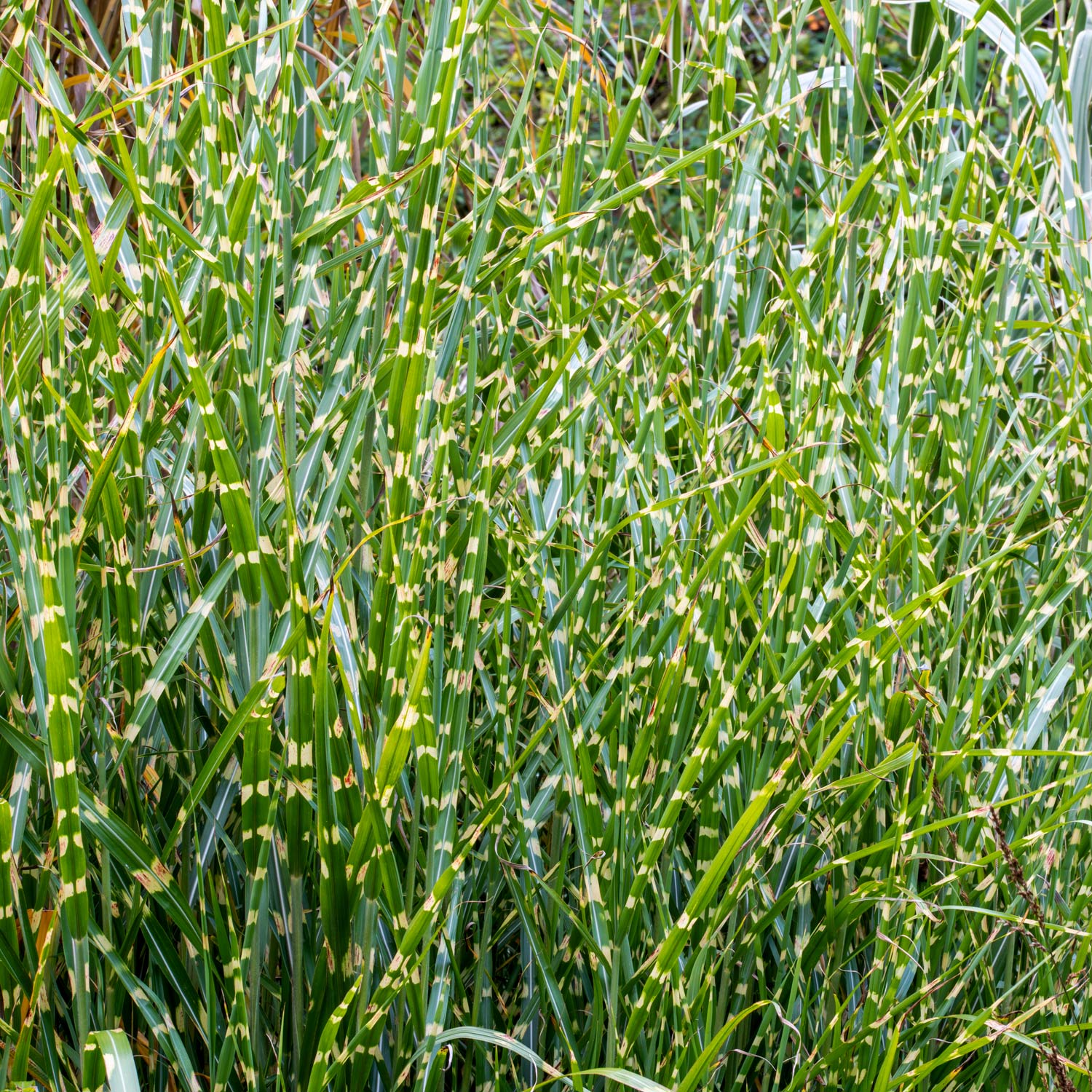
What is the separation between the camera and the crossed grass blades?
1.65 feet

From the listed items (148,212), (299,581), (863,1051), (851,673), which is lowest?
(863,1051)

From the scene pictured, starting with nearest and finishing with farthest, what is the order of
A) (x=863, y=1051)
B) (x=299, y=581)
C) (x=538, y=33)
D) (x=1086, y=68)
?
(x=299, y=581) → (x=863, y=1051) → (x=538, y=33) → (x=1086, y=68)

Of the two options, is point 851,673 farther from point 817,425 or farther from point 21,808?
point 21,808

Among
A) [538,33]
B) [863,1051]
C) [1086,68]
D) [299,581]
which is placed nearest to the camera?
[299,581]

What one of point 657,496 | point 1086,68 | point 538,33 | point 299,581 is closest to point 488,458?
point 299,581

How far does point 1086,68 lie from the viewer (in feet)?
2.72

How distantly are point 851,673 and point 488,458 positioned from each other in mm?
302

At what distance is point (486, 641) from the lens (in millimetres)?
657

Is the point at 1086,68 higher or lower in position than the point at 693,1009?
higher

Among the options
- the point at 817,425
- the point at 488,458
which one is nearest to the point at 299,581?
the point at 488,458

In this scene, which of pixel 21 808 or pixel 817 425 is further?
pixel 817 425

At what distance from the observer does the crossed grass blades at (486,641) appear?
50 centimetres

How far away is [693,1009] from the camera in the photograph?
0.51m

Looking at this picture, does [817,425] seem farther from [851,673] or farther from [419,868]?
[419,868]
